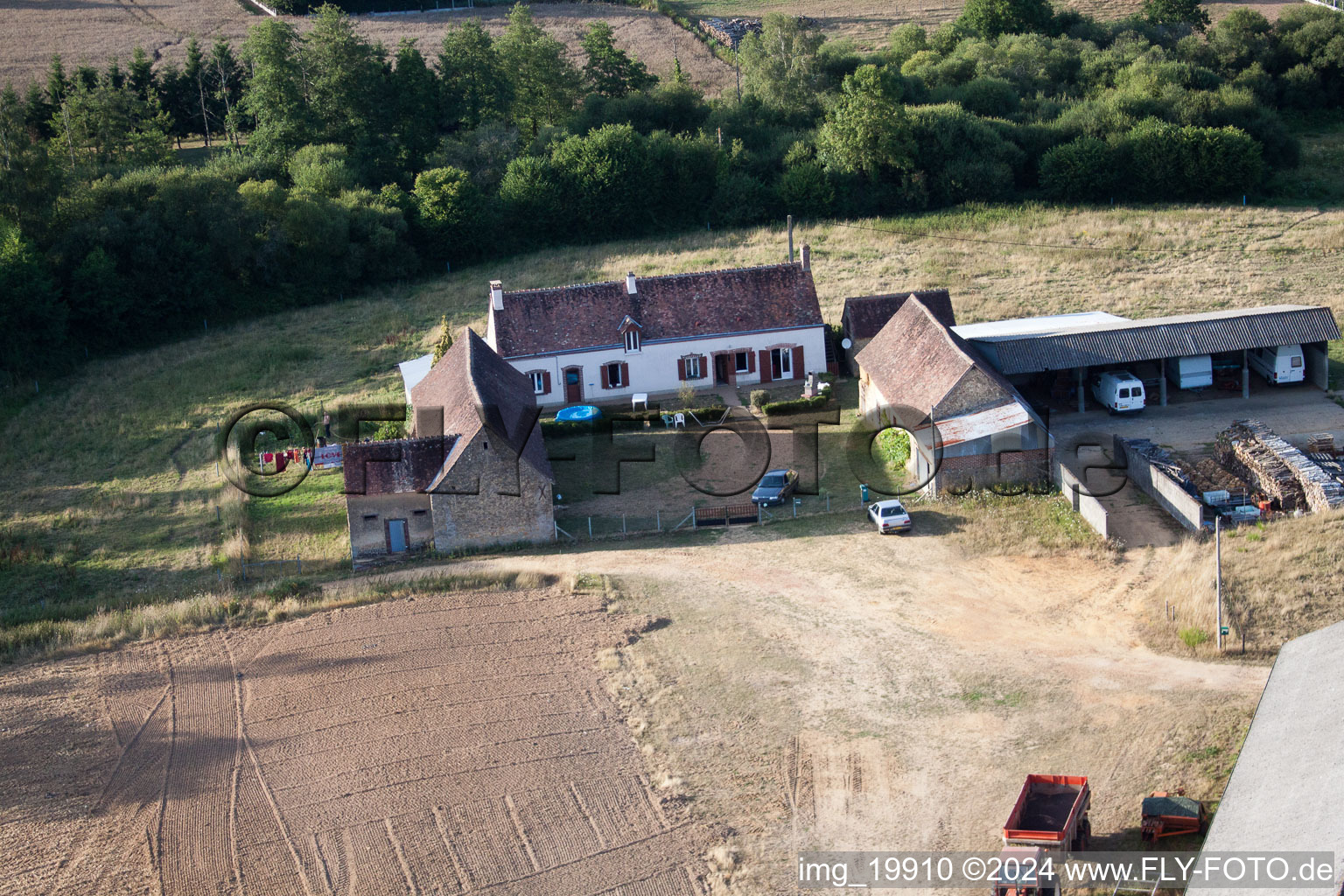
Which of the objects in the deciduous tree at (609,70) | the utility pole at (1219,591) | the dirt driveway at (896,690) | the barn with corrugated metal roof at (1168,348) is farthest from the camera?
the deciduous tree at (609,70)

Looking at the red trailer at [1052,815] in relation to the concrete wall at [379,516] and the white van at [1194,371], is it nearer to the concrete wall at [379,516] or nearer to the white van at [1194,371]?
the concrete wall at [379,516]

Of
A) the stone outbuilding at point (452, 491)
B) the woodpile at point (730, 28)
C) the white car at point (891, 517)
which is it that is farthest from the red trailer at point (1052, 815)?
the woodpile at point (730, 28)

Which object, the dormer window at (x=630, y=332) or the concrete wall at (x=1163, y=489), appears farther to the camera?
the dormer window at (x=630, y=332)

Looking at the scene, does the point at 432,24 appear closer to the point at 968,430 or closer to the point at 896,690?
the point at 968,430

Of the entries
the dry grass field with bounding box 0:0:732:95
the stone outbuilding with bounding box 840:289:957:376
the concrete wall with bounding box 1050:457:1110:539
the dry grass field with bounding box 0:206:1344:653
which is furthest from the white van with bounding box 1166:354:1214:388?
the dry grass field with bounding box 0:0:732:95

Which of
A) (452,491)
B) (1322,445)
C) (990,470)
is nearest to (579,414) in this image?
(452,491)

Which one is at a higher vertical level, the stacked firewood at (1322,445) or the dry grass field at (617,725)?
the stacked firewood at (1322,445)
